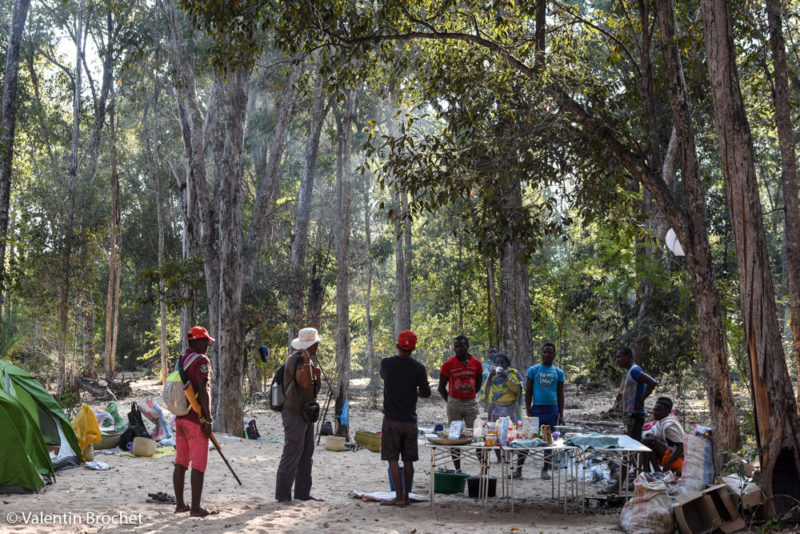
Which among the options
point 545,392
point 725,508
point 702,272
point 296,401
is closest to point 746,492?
point 725,508

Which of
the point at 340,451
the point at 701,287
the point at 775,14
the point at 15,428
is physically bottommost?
the point at 340,451

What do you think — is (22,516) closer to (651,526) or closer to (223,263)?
(651,526)

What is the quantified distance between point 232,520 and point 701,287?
5.15 m

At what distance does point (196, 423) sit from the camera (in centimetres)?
688

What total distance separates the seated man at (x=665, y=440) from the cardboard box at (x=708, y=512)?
1.98 m

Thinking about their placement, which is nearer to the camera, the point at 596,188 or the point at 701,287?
the point at 701,287

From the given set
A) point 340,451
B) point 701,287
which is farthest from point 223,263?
point 701,287

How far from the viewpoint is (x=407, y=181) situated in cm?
891

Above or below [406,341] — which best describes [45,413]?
below

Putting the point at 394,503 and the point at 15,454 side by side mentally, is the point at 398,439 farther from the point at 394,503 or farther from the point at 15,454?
the point at 15,454

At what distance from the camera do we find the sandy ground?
21.9 ft

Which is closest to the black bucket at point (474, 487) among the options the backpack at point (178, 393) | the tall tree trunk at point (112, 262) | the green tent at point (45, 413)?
the backpack at point (178, 393)

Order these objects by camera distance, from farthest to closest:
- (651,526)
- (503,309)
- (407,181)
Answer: (503,309)
(407,181)
(651,526)

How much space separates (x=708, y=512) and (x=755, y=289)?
6.77ft
